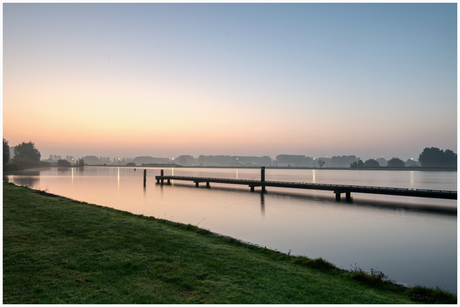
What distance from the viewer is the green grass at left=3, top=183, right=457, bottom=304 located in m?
6.25

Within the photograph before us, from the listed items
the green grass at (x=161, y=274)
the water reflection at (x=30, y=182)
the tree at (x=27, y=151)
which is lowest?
the water reflection at (x=30, y=182)

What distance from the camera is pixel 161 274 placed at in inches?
290

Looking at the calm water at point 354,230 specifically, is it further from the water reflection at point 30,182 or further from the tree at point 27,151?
the tree at point 27,151

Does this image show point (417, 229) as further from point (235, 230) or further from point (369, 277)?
point (369, 277)

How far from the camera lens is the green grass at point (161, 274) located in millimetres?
6246

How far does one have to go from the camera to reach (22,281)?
21.3 feet

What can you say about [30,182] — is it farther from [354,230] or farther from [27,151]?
[27,151]

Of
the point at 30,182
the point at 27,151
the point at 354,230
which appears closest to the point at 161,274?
the point at 354,230

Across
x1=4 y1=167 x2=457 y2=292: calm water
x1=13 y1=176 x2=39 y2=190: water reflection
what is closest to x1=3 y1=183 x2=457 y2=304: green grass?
x1=4 y1=167 x2=457 y2=292: calm water

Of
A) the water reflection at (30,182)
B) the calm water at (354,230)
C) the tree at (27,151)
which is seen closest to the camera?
the calm water at (354,230)

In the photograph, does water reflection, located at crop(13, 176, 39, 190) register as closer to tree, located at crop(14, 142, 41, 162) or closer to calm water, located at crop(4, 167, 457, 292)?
calm water, located at crop(4, 167, 457, 292)

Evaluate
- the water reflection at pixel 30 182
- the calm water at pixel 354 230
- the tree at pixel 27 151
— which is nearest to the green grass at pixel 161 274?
the calm water at pixel 354 230

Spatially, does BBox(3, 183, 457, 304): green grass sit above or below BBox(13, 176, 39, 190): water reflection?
above

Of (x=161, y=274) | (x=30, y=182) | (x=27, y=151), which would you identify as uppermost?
(x=27, y=151)
